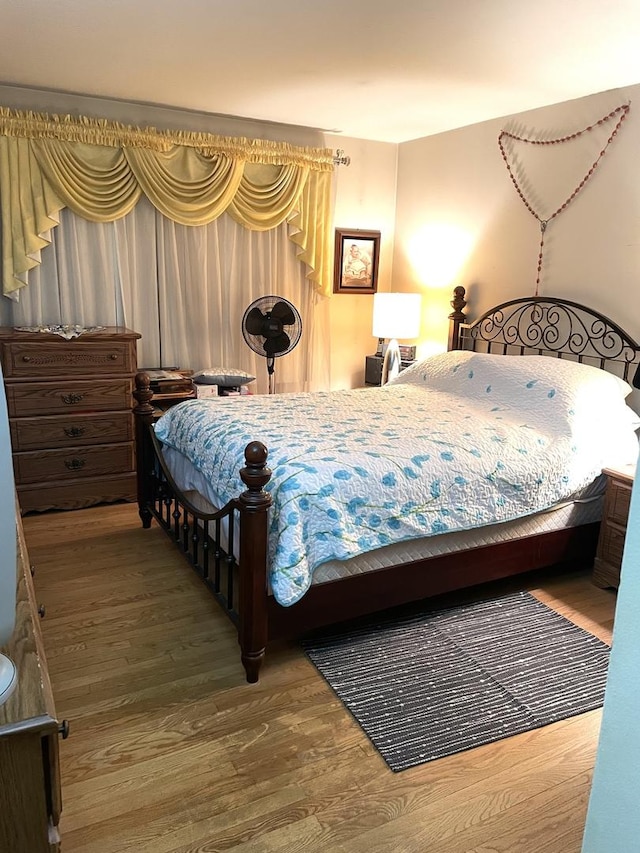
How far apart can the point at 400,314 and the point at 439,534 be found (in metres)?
2.30

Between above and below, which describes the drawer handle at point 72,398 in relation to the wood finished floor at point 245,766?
above

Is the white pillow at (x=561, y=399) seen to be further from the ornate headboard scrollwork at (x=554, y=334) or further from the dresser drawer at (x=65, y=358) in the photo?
the dresser drawer at (x=65, y=358)

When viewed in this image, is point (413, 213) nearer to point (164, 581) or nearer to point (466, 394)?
point (466, 394)

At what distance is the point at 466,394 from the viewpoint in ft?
12.1

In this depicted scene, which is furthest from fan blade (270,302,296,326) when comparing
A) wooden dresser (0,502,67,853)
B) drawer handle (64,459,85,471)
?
wooden dresser (0,502,67,853)

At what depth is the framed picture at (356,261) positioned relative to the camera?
505 centimetres

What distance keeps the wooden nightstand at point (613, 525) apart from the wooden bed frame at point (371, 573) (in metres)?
0.12

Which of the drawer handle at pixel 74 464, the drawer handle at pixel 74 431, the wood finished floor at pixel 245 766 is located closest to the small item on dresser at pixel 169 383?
the drawer handle at pixel 74 431

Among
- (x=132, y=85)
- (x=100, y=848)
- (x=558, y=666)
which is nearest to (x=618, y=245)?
(x=558, y=666)

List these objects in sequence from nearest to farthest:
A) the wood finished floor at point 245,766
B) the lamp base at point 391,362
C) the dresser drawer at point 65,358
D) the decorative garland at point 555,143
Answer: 1. the wood finished floor at point 245,766
2. the decorative garland at point 555,143
3. the dresser drawer at point 65,358
4. the lamp base at point 391,362

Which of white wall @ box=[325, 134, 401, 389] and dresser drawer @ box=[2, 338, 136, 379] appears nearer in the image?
dresser drawer @ box=[2, 338, 136, 379]

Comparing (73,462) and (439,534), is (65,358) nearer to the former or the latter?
(73,462)

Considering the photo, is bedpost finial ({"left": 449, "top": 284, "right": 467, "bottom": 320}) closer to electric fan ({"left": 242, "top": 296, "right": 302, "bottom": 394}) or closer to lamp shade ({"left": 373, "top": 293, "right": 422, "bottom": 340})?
lamp shade ({"left": 373, "top": 293, "right": 422, "bottom": 340})

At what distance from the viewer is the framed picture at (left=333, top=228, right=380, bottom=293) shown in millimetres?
5051
